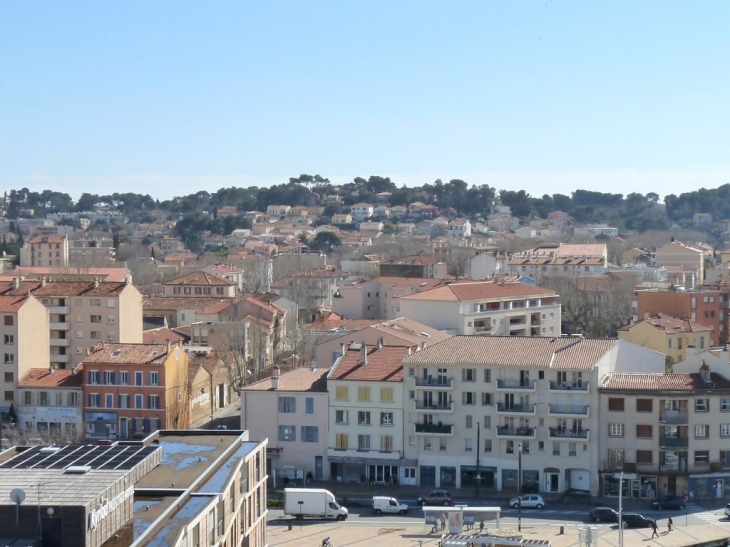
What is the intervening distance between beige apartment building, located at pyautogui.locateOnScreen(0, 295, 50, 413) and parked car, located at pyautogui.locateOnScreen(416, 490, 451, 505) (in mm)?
15589

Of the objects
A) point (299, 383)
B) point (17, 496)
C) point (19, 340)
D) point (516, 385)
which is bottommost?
point (299, 383)

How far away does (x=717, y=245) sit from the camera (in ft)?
500

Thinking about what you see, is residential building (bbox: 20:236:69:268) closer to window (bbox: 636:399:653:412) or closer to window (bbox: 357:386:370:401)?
window (bbox: 357:386:370:401)

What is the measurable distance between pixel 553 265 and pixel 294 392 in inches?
2313

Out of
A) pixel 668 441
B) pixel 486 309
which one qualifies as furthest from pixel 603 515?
pixel 486 309

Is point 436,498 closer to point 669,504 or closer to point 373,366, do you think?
point 373,366

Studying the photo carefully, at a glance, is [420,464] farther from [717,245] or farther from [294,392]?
[717,245]

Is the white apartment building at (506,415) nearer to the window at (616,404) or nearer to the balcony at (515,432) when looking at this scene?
the balcony at (515,432)

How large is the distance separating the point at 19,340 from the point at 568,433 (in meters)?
19.4

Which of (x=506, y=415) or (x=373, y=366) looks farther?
(x=373, y=366)

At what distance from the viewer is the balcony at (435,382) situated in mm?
A: 33281

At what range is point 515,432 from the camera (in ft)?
108

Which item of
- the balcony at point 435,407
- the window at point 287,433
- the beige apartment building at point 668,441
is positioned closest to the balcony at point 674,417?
the beige apartment building at point 668,441

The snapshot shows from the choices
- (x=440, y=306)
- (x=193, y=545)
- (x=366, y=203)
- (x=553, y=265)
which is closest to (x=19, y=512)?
(x=193, y=545)
